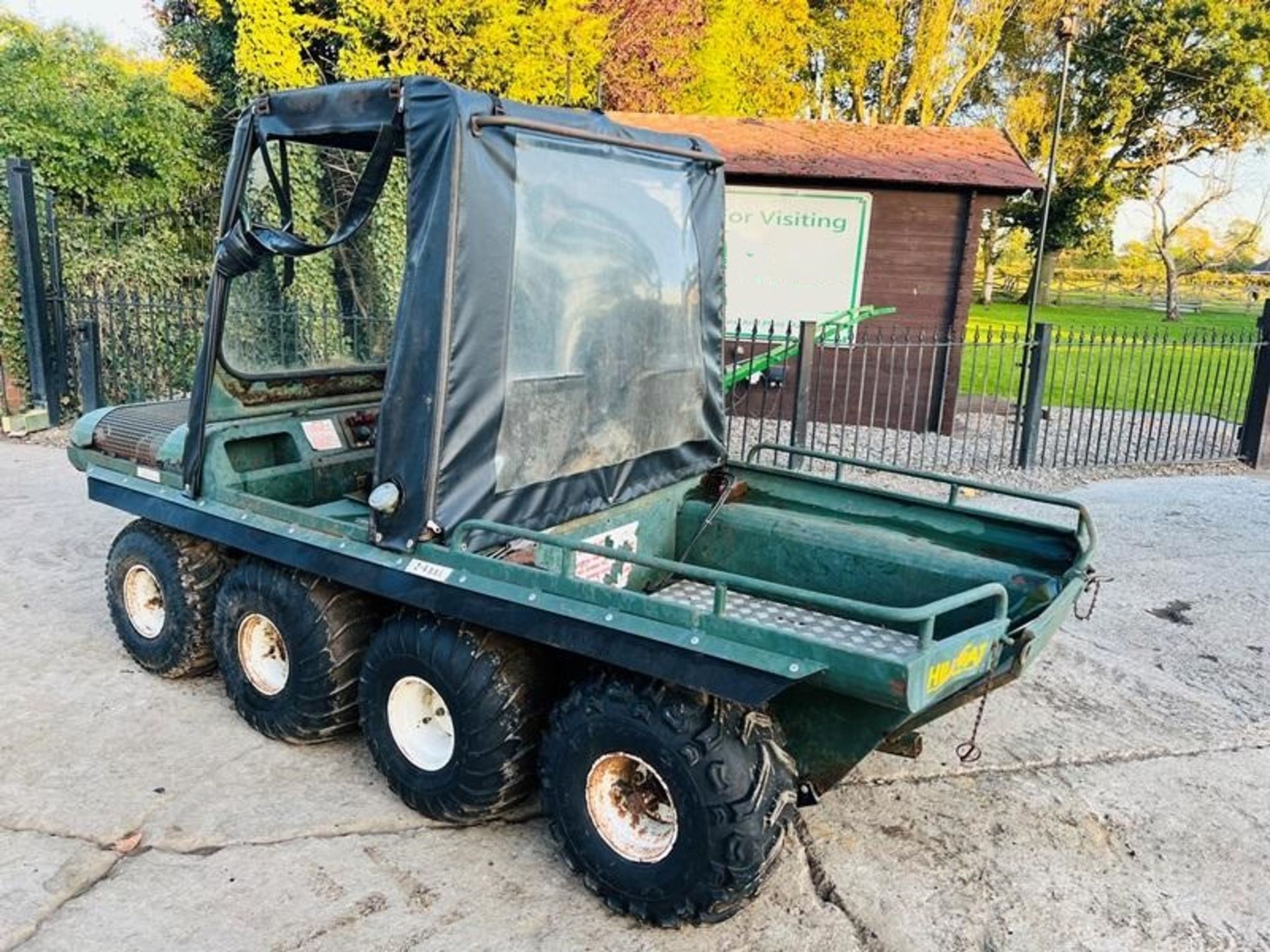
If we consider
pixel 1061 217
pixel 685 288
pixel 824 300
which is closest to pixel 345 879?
pixel 685 288

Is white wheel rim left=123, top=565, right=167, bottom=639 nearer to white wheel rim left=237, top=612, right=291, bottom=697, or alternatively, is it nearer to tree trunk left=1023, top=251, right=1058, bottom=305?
white wheel rim left=237, top=612, right=291, bottom=697

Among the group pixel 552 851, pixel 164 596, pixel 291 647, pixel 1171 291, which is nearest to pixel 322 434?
pixel 164 596

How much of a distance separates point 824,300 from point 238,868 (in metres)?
8.83

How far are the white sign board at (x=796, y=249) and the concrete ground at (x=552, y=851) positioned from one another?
6.36 meters

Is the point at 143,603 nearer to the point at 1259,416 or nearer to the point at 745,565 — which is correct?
the point at 745,565

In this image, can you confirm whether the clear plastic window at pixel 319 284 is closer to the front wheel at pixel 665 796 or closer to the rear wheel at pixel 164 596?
the rear wheel at pixel 164 596

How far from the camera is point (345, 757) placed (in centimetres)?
392

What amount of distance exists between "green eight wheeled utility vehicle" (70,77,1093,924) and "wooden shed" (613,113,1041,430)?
603cm

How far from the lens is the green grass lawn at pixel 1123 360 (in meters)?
9.97

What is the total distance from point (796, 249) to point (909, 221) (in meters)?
1.20

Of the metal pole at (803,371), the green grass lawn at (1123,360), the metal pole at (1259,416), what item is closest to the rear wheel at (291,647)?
the metal pole at (803,371)

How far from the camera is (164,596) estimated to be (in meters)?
4.37

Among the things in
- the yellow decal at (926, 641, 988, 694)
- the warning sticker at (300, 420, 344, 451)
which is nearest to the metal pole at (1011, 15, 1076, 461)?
the warning sticker at (300, 420, 344, 451)

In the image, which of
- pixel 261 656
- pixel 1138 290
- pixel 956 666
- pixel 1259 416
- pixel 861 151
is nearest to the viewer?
pixel 956 666
